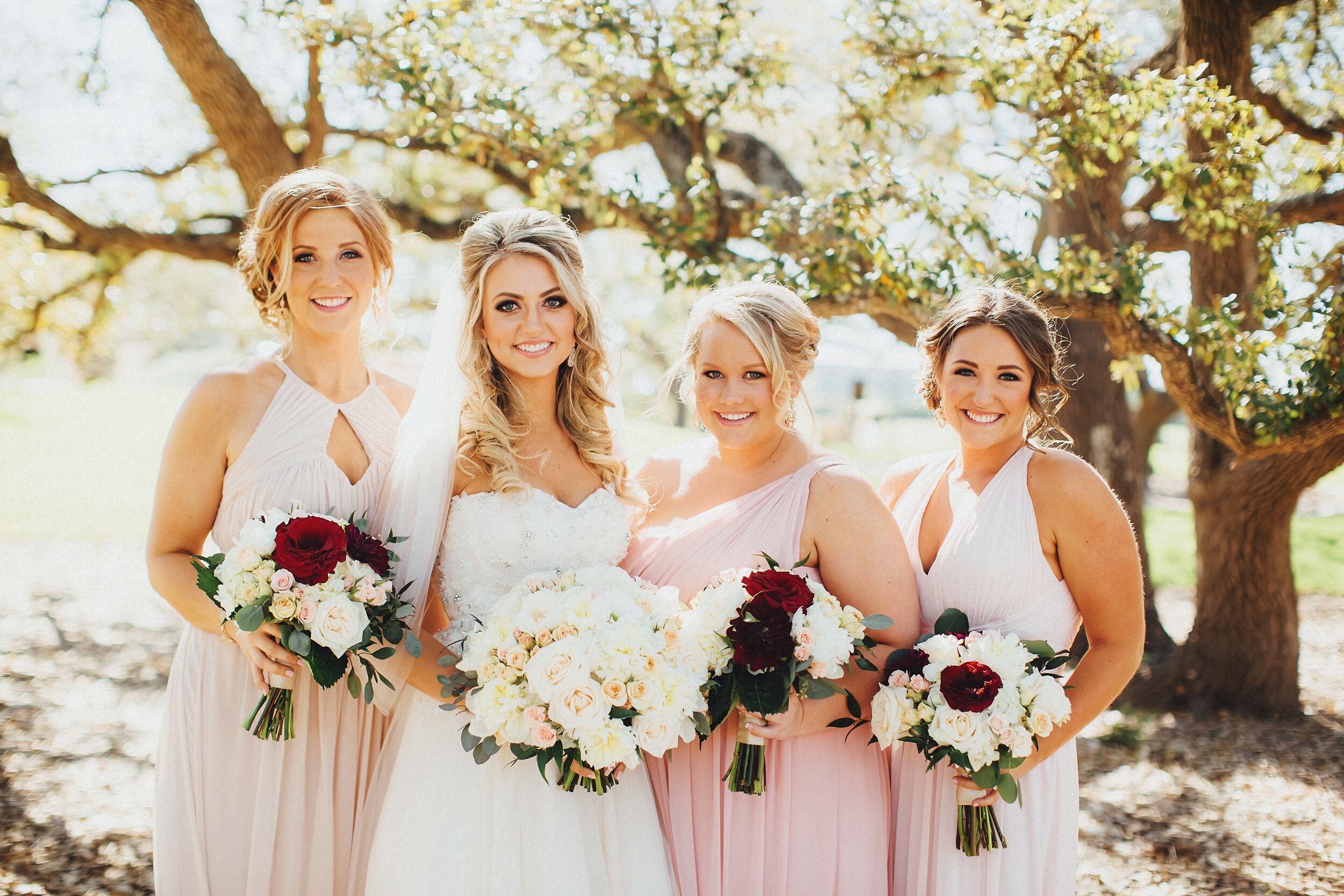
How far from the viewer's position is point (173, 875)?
3.28 meters

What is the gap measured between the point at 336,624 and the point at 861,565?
159cm

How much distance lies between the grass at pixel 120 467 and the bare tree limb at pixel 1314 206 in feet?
10.3

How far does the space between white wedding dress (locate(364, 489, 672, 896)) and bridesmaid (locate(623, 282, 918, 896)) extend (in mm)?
190

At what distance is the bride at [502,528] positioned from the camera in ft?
9.36

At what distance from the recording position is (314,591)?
2666 millimetres

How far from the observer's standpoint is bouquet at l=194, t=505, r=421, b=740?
266 centimetres

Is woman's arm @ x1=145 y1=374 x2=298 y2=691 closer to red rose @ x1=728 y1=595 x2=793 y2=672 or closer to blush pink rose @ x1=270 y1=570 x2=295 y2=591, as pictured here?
blush pink rose @ x1=270 y1=570 x2=295 y2=591

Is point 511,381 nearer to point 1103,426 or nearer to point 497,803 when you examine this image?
point 497,803

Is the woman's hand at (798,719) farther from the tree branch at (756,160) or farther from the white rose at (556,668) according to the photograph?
the tree branch at (756,160)

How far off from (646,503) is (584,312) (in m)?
0.73

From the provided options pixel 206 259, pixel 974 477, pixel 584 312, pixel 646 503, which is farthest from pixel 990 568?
pixel 206 259

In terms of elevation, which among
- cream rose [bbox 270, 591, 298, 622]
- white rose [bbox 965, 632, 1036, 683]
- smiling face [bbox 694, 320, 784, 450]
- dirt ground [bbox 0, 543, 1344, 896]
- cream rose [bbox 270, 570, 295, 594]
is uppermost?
smiling face [bbox 694, 320, 784, 450]

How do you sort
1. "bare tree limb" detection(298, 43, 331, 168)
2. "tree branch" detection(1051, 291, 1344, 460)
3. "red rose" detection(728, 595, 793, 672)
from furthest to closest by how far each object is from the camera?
"bare tree limb" detection(298, 43, 331, 168)
"tree branch" detection(1051, 291, 1344, 460)
"red rose" detection(728, 595, 793, 672)

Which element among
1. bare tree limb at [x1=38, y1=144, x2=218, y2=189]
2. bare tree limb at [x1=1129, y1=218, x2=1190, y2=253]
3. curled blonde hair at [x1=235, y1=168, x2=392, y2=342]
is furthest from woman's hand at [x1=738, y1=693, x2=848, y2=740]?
bare tree limb at [x1=38, y1=144, x2=218, y2=189]
